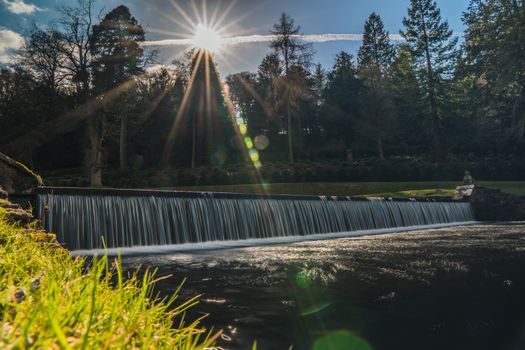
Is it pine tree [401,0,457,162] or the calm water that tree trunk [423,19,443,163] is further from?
the calm water

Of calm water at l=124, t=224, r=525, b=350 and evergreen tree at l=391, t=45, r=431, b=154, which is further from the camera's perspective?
evergreen tree at l=391, t=45, r=431, b=154

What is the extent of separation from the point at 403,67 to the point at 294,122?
17385 mm

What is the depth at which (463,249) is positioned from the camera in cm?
1007

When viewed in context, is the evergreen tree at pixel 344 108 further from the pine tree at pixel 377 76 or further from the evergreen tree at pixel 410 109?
the evergreen tree at pixel 410 109

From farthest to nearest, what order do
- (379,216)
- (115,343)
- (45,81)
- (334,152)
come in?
(334,152)
(45,81)
(379,216)
(115,343)

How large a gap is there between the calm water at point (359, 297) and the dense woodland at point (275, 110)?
2213 centimetres

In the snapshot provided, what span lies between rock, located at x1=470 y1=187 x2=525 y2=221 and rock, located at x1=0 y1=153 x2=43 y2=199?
77.6ft

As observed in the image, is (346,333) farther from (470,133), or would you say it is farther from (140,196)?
(470,133)

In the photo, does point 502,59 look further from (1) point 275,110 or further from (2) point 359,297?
(2) point 359,297

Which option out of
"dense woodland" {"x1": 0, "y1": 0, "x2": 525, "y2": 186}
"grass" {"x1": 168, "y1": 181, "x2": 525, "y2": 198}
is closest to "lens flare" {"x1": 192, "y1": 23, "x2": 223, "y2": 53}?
Answer: "dense woodland" {"x1": 0, "y1": 0, "x2": 525, "y2": 186}

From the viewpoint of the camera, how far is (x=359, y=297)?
544 centimetres

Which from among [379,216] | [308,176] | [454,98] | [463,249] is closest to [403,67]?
[454,98]

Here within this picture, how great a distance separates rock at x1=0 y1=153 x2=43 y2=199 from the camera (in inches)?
379

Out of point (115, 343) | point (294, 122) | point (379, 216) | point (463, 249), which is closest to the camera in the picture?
point (115, 343)
